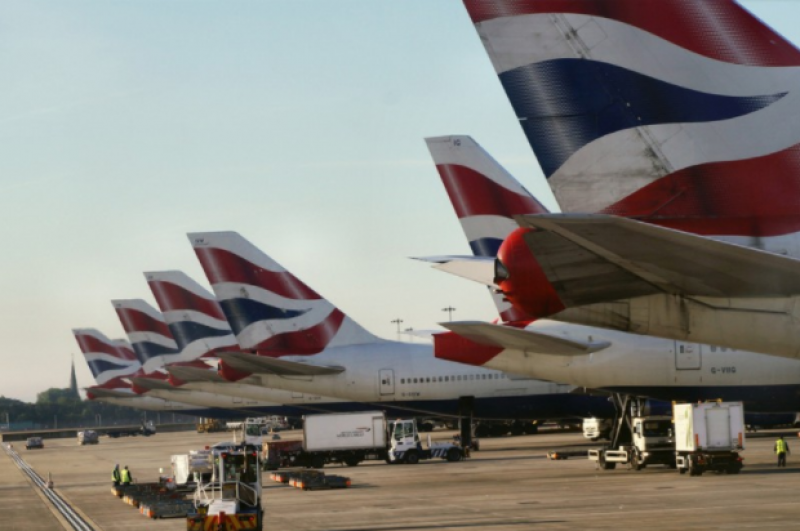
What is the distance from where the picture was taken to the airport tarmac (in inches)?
1128

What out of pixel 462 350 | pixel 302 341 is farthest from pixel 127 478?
pixel 302 341

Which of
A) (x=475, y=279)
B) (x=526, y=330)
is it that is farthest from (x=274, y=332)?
(x=475, y=279)

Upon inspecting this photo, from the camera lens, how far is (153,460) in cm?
7581

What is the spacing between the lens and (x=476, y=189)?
41406 millimetres

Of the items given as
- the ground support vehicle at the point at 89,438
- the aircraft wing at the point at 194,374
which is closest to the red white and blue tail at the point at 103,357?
the ground support vehicle at the point at 89,438

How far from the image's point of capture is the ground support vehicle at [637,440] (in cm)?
4428

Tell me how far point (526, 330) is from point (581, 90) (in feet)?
78.4

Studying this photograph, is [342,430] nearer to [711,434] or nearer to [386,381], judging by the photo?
[386,381]

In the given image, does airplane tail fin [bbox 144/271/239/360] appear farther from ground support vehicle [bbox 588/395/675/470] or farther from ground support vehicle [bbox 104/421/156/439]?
ground support vehicle [bbox 104/421/156/439]

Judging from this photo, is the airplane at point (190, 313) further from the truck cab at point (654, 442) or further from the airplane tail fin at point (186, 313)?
the truck cab at point (654, 442)

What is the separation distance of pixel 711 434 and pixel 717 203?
27.5 m

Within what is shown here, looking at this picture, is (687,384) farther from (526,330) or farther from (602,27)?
(602,27)

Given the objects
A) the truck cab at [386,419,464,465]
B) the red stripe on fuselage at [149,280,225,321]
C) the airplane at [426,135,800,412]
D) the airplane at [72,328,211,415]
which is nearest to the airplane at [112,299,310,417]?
the red stripe on fuselage at [149,280,225,321]

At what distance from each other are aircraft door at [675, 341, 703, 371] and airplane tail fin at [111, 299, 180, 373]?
205 ft
